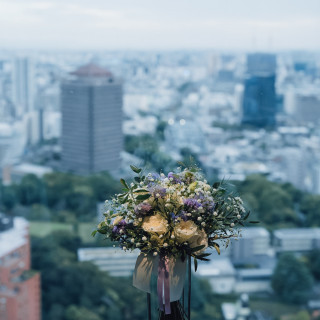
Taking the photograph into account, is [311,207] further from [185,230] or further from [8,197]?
[185,230]

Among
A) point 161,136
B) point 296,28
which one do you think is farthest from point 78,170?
point 296,28

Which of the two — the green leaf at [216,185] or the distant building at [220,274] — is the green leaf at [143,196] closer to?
the green leaf at [216,185]

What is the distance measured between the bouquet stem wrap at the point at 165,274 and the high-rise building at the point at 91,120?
133 inches

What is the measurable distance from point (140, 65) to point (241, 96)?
0.90m

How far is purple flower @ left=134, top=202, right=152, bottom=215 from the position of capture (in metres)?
0.95

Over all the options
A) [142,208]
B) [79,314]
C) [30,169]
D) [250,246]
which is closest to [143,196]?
[142,208]

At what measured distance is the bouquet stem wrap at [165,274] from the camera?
965mm

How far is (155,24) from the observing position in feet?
13.5

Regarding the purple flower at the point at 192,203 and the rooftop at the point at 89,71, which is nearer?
the purple flower at the point at 192,203

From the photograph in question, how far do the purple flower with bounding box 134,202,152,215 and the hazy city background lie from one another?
123 inches

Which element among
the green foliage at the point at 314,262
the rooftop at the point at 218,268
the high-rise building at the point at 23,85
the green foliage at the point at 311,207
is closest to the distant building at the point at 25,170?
the high-rise building at the point at 23,85

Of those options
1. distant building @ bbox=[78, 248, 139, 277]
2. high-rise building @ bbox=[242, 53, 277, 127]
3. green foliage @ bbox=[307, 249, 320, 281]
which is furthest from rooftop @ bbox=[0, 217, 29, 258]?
green foliage @ bbox=[307, 249, 320, 281]

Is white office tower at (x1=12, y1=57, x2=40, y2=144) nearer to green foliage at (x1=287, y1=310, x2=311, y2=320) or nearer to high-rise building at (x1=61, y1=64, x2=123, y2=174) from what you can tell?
high-rise building at (x1=61, y1=64, x2=123, y2=174)

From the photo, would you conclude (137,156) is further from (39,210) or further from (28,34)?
(28,34)
